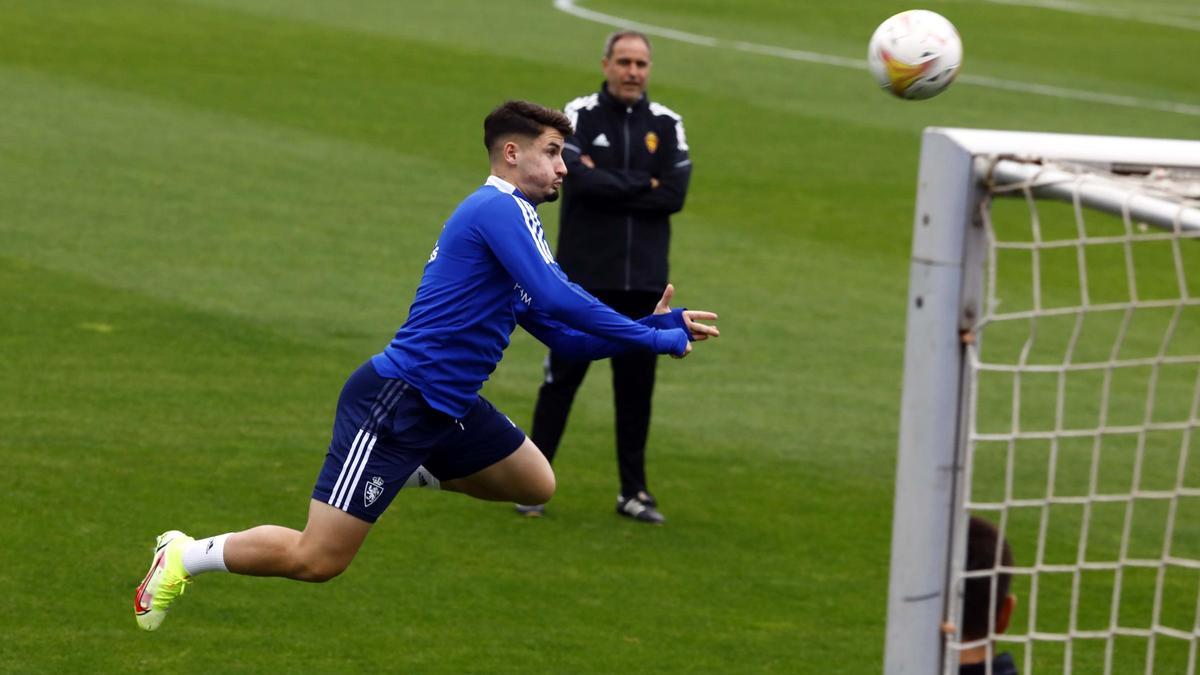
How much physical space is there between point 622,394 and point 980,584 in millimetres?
4233

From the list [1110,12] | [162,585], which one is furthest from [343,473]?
[1110,12]

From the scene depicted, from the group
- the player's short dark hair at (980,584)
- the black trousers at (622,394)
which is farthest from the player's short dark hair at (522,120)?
the player's short dark hair at (980,584)

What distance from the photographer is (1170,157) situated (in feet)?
14.8

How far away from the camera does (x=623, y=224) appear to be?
843cm

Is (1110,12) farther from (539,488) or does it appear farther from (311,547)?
(311,547)

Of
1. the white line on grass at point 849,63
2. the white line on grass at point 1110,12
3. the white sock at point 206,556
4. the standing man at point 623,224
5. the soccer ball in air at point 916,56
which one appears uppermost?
the white line on grass at point 1110,12

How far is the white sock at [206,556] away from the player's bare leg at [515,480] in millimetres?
843

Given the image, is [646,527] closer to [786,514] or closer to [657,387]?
[786,514]

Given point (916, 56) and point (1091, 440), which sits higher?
point (916, 56)

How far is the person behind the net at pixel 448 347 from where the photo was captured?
5977 mm

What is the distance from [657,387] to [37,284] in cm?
422

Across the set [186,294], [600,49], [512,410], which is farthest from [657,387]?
[600,49]

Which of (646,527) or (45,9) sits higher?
(45,9)

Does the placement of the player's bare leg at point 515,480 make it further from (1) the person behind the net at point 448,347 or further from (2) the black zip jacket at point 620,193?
(2) the black zip jacket at point 620,193
